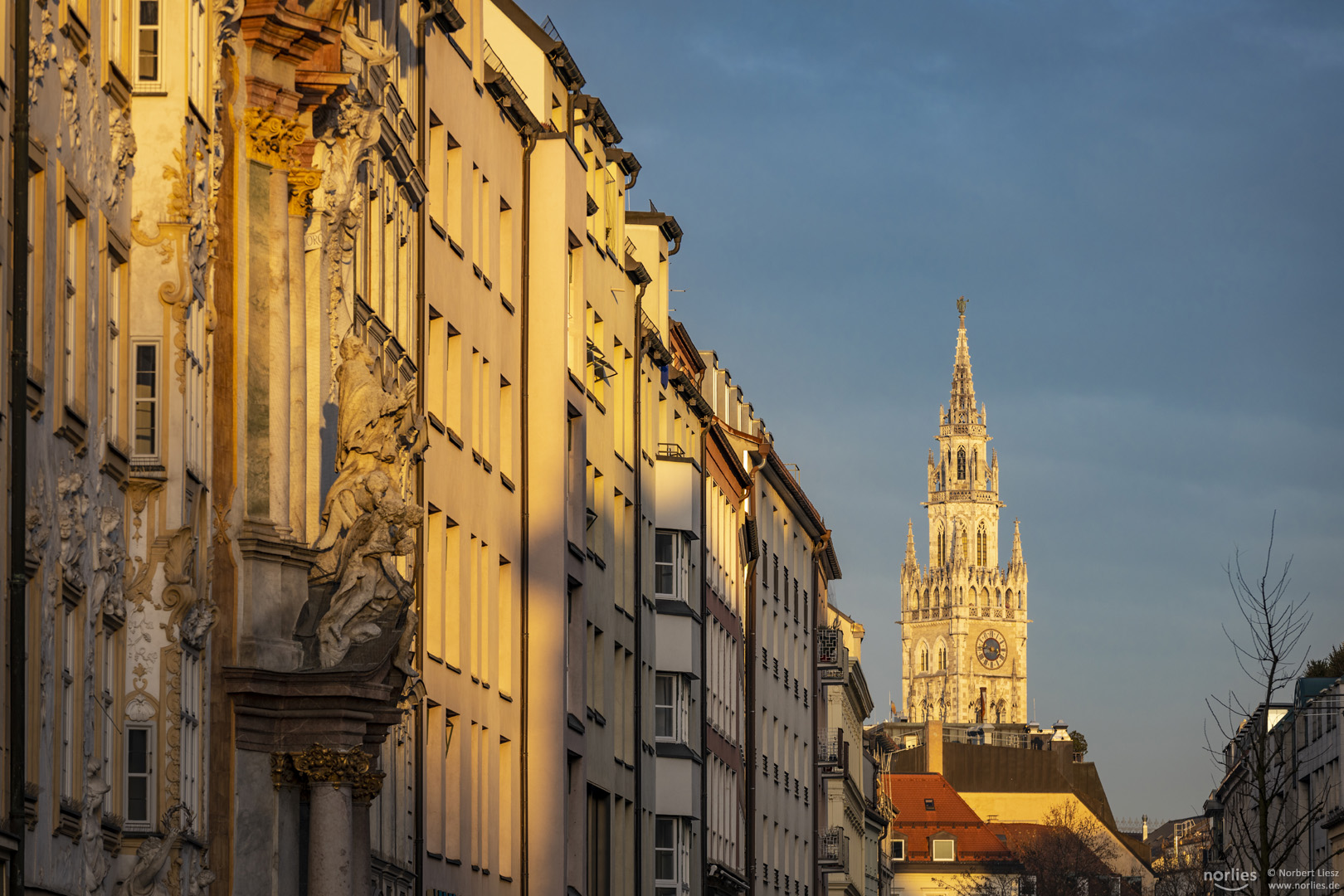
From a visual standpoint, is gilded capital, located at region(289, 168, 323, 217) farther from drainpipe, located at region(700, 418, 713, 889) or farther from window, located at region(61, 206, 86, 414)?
drainpipe, located at region(700, 418, 713, 889)

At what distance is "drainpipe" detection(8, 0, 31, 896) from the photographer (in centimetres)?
1670

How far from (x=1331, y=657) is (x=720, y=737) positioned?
55.5 meters

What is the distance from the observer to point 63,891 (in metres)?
18.5

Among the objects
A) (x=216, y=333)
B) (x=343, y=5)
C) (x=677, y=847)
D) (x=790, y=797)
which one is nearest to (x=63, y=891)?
(x=216, y=333)

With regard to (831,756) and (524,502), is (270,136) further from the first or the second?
(831,756)

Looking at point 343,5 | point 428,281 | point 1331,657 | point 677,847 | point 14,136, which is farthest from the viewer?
point 1331,657

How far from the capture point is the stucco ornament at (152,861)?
2014 centimetres

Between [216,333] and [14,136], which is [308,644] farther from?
[14,136]

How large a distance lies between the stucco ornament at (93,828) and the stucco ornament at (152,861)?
1.64 feet

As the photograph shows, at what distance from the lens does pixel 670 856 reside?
54375mm

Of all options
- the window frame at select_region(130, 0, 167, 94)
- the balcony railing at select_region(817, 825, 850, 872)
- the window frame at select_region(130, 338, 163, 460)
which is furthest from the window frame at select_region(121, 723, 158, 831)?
the balcony railing at select_region(817, 825, 850, 872)

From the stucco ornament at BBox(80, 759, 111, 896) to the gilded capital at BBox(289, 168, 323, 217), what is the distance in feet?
24.0

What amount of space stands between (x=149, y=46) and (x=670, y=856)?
3515cm

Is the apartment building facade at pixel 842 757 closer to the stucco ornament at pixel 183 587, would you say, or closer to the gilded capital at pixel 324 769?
the gilded capital at pixel 324 769
